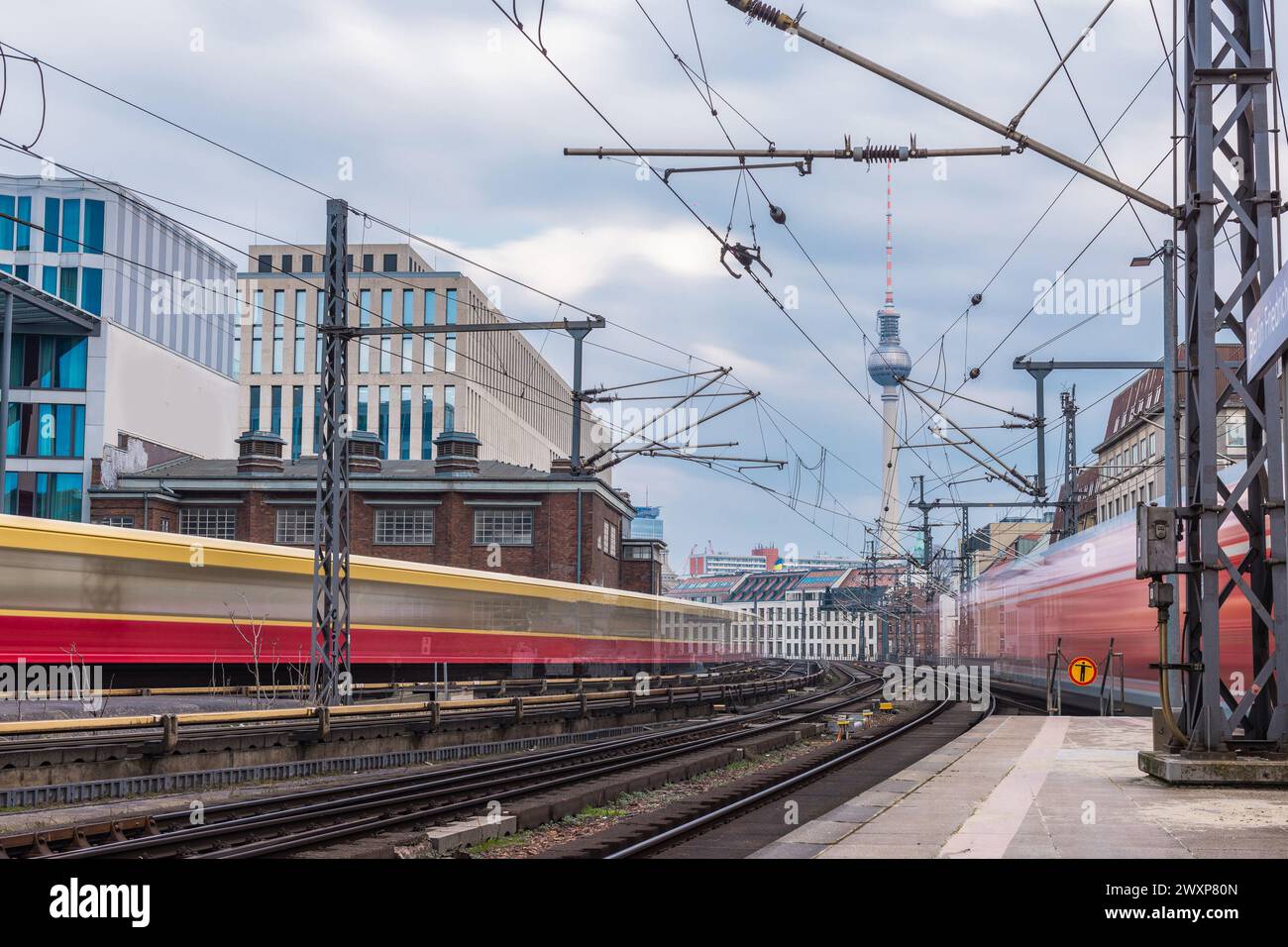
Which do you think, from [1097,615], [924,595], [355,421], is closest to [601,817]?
[1097,615]

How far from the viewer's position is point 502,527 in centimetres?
5694

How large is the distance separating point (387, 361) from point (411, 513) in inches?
1906

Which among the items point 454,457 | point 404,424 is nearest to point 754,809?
point 454,457

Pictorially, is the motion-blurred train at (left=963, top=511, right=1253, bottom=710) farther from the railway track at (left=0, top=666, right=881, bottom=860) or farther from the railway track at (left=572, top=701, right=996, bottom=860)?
the railway track at (left=0, top=666, right=881, bottom=860)

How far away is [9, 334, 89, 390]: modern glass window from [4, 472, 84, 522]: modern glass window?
172 inches

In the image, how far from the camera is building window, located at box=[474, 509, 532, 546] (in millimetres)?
56750

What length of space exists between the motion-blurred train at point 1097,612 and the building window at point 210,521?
31.6 m

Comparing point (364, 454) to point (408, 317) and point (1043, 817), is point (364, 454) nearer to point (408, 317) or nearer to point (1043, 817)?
point (408, 317)

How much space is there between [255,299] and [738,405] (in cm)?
7929

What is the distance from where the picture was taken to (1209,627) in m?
14.0

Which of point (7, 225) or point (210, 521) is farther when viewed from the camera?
point (7, 225)

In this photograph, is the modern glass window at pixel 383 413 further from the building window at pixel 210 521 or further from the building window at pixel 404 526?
the building window at pixel 404 526

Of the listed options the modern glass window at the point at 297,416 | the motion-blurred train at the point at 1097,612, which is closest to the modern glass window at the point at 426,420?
the modern glass window at the point at 297,416

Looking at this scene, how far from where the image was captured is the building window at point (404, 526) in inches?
2242
